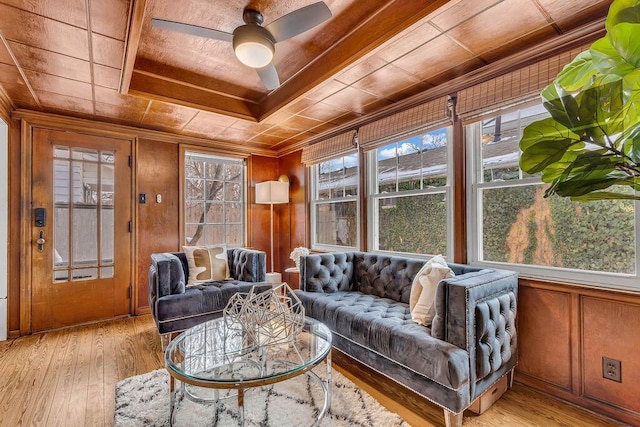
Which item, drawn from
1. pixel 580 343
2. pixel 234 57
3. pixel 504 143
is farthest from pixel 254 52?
pixel 580 343

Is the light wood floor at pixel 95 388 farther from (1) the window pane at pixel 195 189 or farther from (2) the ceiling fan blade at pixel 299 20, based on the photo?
(2) the ceiling fan blade at pixel 299 20

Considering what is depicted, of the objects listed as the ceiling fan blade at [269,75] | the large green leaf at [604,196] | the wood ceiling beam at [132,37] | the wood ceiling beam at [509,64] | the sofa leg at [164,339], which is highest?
the wood ceiling beam at [132,37]

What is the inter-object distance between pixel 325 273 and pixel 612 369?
2059mm

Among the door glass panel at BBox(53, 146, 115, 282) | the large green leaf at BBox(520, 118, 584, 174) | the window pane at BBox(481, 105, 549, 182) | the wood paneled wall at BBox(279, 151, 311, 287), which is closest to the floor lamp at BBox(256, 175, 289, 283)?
the wood paneled wall at BBox(279, 151, 311, 287)

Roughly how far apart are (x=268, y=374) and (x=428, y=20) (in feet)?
6.91

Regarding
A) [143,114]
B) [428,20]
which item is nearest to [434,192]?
[428,20]

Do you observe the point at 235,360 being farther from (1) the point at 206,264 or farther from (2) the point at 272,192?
(2) the point at 272,192

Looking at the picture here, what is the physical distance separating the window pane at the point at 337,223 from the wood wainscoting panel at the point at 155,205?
1902mm

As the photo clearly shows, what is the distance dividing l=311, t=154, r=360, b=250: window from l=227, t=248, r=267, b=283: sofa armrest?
1.08 m

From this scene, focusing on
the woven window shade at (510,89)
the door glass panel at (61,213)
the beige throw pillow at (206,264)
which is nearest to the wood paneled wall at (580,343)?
the woven window shade at (510,89)

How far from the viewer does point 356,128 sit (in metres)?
3.55

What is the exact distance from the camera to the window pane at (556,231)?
73.2 inches

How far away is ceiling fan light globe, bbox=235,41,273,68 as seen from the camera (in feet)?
5.88

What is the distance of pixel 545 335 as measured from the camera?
2.06 m
